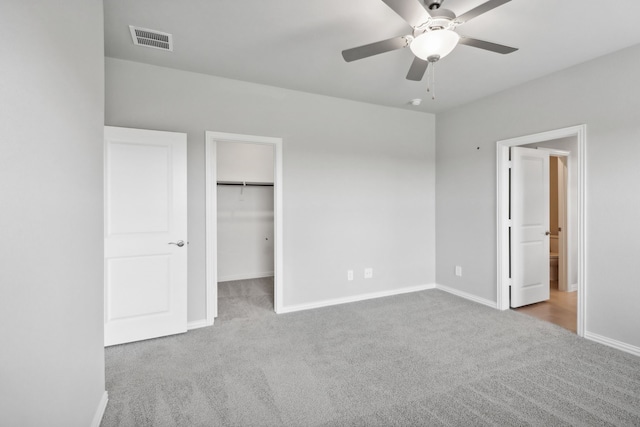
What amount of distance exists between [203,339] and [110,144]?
2018mm

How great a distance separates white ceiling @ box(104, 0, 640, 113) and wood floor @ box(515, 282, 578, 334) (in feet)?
8.90

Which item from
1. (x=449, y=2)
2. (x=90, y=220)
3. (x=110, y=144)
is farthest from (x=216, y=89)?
(x=449, y=2)

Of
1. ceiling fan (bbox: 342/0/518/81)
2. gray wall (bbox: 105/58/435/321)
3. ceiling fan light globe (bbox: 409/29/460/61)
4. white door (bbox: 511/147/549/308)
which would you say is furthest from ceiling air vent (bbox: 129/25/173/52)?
white door (bbox: 511/147/549/308)

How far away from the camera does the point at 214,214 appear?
3.28m

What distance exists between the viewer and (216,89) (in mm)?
3283

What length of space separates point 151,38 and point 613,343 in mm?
4865

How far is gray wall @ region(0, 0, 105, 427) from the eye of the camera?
912 millimetres

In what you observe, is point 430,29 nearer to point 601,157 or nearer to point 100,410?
point 601,157

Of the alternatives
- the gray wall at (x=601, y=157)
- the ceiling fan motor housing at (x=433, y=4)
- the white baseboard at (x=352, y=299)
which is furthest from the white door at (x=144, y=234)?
the gray wall at (x=601, y=157)

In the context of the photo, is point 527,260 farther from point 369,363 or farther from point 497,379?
point 369,363

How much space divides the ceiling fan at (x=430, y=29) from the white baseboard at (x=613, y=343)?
9.03 feet

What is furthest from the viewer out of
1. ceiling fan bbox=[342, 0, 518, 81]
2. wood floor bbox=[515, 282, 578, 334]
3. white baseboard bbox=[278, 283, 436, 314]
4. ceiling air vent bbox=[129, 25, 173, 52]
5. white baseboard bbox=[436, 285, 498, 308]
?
white baseboard bbox=[436, 285, 498, 308]

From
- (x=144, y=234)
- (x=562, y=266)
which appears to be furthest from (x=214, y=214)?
(x=562, y=266)

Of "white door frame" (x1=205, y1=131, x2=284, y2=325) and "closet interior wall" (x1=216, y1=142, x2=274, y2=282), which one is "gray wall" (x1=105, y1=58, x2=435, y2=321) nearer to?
"white door frame" (x1=205, y1=131, x2=284, y2=325)
